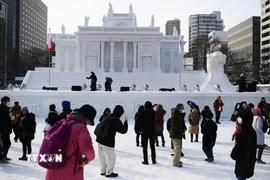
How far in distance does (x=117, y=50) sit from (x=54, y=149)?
2260 inches

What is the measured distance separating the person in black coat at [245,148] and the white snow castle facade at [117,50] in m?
50.7

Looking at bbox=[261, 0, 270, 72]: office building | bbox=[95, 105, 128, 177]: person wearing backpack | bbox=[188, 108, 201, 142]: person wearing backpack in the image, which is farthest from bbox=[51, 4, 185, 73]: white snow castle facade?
bbox=[95, 105, 128, 177]: person wearing backpack

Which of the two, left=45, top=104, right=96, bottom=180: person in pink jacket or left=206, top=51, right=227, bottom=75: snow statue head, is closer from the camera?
left=45, top=104, right=96, bottom=180: person in pink jacket

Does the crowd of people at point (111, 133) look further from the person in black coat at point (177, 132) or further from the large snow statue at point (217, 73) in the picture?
the large snow statue at point (217, 73)

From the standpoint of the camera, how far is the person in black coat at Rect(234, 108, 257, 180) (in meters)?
5.40

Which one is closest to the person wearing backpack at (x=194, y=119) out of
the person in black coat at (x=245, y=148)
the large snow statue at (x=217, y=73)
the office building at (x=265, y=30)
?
the person in black coat at (x=245, y=148)

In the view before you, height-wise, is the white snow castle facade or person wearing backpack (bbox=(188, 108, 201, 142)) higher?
the white snow castle facade

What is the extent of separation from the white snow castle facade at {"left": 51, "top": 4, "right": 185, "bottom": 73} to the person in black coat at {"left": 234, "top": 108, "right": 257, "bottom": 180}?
50.7 metres

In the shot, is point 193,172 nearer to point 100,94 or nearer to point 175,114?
point 175,114

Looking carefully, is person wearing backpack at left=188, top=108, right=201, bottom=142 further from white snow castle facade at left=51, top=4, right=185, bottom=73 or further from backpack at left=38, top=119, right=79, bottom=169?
white snow castle facade at left=51, top=4, right=185, bottom=73

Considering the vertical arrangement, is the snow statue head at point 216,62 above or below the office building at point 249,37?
below

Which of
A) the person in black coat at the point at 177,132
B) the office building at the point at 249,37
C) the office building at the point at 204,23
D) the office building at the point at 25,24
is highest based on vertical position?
the office building at the point at 204,23

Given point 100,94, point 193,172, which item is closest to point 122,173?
point 193,172

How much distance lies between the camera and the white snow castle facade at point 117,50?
5747cm
